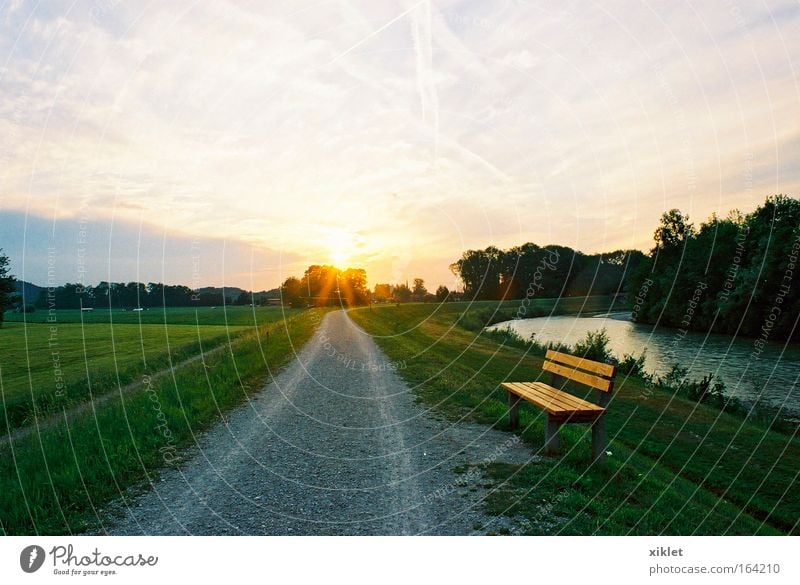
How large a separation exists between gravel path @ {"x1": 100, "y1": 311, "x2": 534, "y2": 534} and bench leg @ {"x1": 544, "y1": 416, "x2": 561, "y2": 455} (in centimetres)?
37

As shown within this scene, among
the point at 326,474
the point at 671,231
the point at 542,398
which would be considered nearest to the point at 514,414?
the point at 542,398

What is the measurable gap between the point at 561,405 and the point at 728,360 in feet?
65.0

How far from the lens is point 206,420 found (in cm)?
938

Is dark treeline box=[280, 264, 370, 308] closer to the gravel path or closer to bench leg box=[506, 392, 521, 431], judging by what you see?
the gravel path

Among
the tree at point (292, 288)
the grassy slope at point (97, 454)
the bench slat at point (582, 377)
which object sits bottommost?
the grassy slope at point (97, 454)

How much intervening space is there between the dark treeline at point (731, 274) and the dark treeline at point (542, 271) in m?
3.11

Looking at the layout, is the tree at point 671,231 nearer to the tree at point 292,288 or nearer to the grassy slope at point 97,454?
the tree at point 292,288

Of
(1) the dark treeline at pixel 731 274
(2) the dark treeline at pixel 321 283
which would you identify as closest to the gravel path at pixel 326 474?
(1) the dark treeline at pixel 731 274

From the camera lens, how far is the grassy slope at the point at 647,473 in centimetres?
529

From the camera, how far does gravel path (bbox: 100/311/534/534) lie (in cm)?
520

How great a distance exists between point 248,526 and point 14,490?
2.96 m

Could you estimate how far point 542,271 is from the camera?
38188 mm
